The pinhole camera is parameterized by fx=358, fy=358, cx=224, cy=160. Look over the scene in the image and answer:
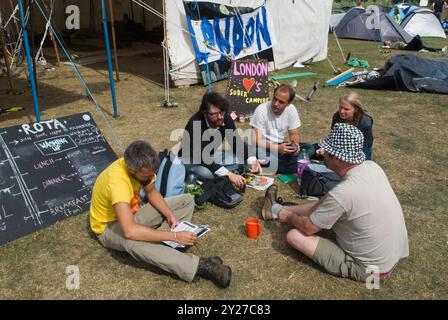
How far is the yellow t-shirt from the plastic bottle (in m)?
2.31

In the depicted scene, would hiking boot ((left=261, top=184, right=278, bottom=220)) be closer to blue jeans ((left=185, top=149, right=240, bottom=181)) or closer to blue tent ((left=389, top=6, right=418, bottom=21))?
blue jeans ((left=185, top=149, right=240, bottom=181))

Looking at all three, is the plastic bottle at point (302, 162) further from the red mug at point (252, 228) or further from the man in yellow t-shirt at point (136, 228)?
the man in yellow t-shirt at point (136, 228)

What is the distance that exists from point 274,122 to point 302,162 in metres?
0.67

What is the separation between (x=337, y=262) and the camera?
306cm

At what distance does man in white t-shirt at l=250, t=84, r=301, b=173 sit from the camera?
491 cm

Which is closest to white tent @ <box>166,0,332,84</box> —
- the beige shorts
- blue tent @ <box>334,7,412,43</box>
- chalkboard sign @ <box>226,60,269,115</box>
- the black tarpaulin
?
chalkboard sign @ <box>226,60,269,115</box>

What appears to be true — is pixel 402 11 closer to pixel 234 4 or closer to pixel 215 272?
pixel 234 4

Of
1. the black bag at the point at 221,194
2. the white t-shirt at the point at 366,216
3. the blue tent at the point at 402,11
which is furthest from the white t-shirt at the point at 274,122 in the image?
the blue tent at the point at 402,11

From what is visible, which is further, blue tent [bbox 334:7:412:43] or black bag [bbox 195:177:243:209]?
blue tent [bbox 334:7:412:43]

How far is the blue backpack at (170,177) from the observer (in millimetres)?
4066

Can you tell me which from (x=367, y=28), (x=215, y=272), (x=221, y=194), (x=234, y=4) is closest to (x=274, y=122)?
(x=221, y=194)

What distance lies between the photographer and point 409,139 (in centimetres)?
632

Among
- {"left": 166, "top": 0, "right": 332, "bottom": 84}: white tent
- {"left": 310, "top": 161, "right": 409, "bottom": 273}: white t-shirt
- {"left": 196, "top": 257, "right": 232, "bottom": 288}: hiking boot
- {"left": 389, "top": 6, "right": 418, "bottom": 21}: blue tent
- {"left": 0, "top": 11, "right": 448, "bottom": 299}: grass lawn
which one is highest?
{"left": 389, "top": 6, "right": 418, "bottom": 21}: blue tent

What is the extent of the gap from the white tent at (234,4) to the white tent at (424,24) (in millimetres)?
9426
